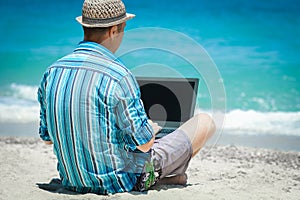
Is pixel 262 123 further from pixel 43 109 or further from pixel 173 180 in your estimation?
pixel 43 109

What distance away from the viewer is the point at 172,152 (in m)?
2.64

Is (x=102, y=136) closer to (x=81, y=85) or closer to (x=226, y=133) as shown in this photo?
(x=81, y=85)

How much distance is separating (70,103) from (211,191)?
0.97 meters

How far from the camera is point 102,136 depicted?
2320 mm

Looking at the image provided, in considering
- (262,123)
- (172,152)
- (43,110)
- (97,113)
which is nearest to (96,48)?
(97,113)

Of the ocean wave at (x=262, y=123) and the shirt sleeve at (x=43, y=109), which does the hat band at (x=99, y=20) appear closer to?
the shirt sleeve at (x=43, y=109)

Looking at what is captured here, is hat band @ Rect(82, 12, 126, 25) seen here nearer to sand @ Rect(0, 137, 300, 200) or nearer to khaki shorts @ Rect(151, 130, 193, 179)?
khaki shorts @ Rect(151, 130, 193, 179)

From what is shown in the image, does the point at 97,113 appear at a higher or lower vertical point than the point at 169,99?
lower

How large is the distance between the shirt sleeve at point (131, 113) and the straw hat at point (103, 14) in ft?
0.88

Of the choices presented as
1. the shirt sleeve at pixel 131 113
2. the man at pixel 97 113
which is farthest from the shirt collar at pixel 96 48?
the shirt sleeve at pixel 131 113

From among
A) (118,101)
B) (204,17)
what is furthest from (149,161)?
(204,17)

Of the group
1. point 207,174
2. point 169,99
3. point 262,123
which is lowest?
point 207,174

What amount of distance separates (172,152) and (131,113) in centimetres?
48

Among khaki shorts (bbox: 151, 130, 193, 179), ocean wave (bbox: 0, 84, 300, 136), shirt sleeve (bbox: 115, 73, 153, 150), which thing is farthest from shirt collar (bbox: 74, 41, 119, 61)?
ocean wave (bbox: 0, 84, 300, 136)
